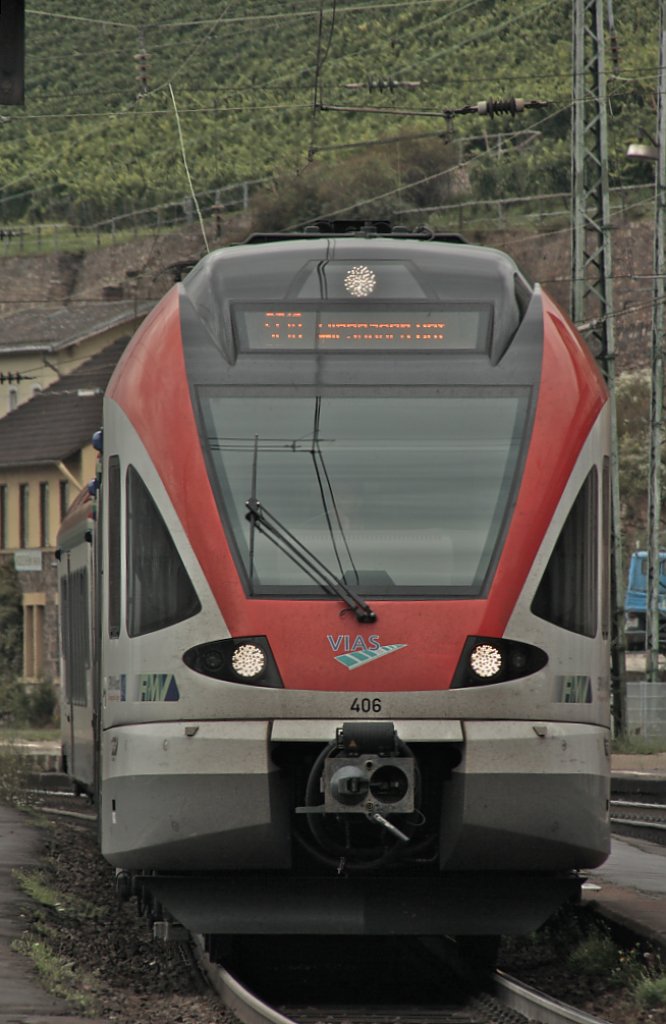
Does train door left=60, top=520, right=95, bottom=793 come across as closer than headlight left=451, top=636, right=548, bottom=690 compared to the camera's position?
No

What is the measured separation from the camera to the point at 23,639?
64.9 meters

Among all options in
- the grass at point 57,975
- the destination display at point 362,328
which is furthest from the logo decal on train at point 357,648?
the grass at point 57,975

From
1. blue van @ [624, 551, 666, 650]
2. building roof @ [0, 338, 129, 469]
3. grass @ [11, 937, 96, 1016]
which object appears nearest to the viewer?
grass @ [11, 937, 96, 1016]

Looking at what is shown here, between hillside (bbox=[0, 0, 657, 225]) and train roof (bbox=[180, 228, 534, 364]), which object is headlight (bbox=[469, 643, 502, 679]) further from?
hillside (bbox=[0, 0, 657, 225])

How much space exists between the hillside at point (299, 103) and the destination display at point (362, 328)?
76.8 metres

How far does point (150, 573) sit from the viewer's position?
11570 millimetres

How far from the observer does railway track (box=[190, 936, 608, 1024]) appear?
11070 mm

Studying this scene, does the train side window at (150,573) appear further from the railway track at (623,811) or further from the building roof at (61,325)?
the building roof at (61,325)

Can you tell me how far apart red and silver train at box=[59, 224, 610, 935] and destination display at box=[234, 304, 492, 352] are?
1 cm

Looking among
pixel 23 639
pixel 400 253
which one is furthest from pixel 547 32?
pixel 400 253

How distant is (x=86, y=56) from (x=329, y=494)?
3137 inches

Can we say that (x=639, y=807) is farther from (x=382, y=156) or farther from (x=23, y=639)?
(x=382, y=156)

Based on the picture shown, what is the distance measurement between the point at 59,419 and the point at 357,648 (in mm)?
Result: 58999

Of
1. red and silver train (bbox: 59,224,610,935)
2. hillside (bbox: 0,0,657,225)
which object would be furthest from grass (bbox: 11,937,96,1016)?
hillside (bbox: 0,0,657,225)
